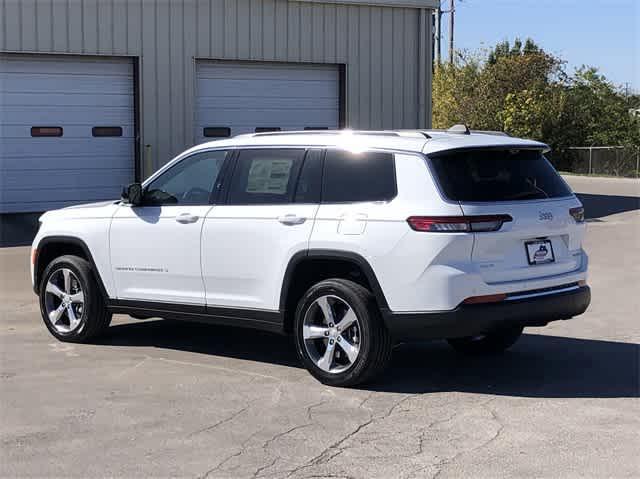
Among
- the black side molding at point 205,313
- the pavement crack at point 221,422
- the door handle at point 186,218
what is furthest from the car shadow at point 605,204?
the pavement crack at point 221,422

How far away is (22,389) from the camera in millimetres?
7422

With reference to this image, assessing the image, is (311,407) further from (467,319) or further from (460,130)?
(460,130)

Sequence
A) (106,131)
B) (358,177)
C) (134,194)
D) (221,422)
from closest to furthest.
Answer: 1. (221,422)
2. (358,177)
3. (134,194)
4. (106,131)

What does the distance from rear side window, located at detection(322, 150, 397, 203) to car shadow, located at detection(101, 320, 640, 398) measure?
131cm

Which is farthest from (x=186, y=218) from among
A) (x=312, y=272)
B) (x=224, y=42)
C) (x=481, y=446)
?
(x=224, y=42)

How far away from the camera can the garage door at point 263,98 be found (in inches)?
771

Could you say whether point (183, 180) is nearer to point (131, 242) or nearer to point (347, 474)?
point (131, 242)

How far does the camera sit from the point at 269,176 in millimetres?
8125

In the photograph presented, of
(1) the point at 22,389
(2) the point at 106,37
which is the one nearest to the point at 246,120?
(2) the point at 106,37

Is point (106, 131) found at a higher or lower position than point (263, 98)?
lower

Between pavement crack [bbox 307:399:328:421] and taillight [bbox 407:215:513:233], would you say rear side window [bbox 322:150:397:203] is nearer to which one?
taillight [bbox 407:215:513:233]

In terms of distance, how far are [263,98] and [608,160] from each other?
25153 mm

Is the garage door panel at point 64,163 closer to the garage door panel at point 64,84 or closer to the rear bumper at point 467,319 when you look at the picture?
the garage door panel at point 64,84

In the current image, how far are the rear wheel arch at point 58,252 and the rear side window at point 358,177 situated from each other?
237 cm
